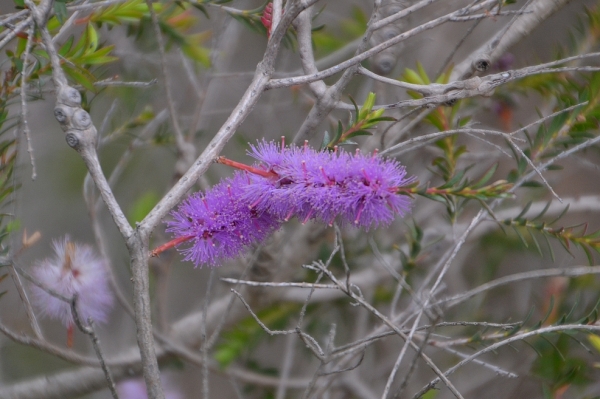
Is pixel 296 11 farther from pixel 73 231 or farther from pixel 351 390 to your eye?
pixel 73 231

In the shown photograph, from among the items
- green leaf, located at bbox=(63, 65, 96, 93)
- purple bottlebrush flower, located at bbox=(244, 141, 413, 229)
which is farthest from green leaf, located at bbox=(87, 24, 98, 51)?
purple bottlebrush flower, located at bbox=(244, 141, 413, 229)

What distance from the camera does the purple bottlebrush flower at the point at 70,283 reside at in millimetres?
1151

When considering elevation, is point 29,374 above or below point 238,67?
below

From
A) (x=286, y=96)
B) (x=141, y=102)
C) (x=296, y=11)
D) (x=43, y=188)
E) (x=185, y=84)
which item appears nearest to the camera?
(x=296, y=11)

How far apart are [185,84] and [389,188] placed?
207 cm

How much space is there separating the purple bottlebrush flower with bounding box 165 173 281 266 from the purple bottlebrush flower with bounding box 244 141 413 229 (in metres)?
0.03

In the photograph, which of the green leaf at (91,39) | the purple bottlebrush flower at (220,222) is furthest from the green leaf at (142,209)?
the purple bottlebrush flower at (220,222)

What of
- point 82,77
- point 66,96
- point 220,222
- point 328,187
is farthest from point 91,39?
point 328,187

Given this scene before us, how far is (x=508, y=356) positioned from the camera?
215cm

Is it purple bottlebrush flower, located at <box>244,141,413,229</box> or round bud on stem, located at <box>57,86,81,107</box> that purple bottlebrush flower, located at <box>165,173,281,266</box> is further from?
round bud on stem, located at <box>57,86,81,107</box>

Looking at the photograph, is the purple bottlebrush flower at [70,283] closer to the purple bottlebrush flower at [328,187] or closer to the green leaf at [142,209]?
the green leaf at [142,209]

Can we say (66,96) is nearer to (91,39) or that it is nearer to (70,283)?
(91,39)

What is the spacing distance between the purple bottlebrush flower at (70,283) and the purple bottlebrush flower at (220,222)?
37 centimetres

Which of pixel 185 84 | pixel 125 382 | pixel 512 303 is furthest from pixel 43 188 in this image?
pixel 512 303
